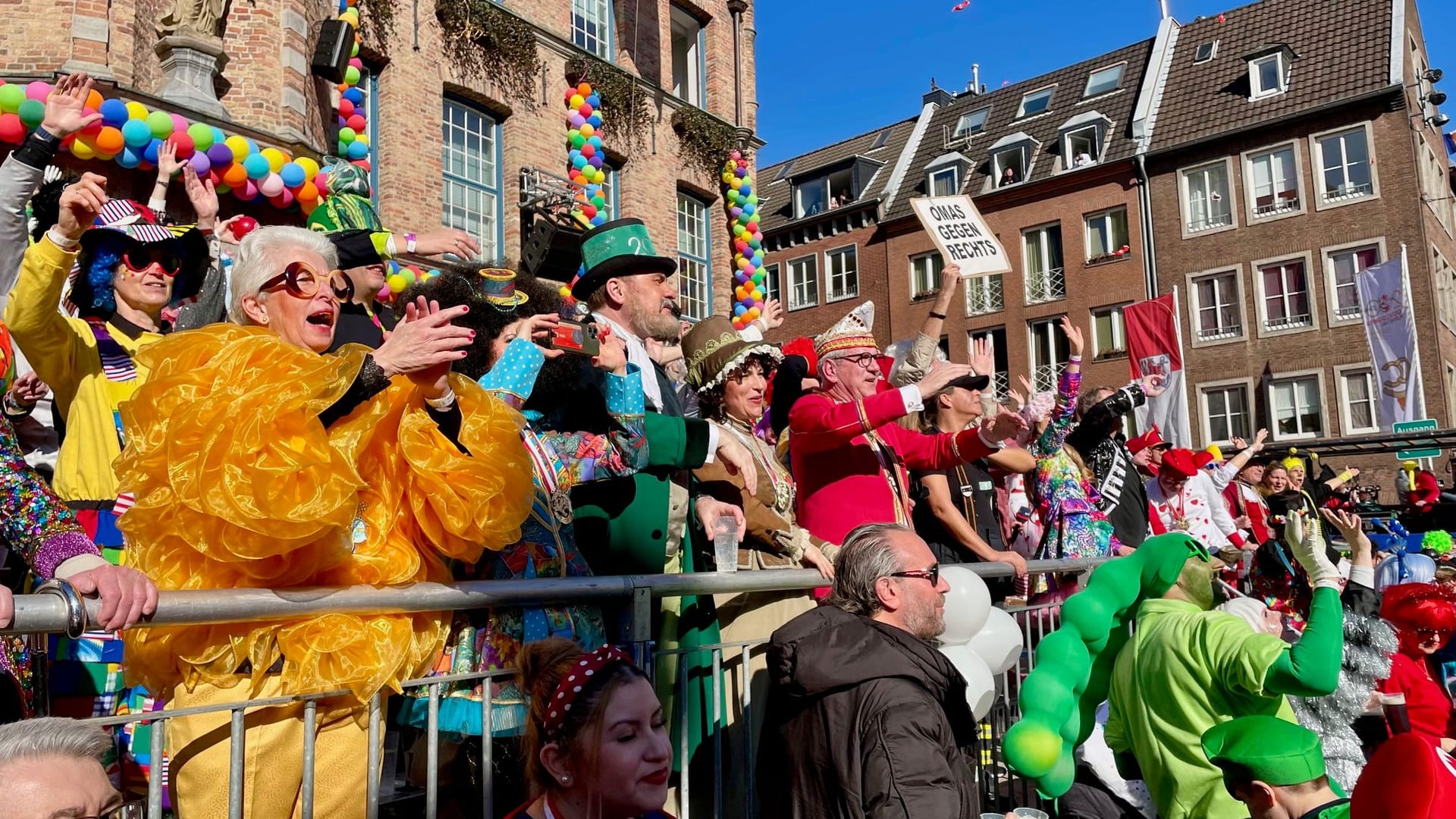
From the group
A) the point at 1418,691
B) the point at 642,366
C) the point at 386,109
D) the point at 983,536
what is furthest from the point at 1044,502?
the point at 386,109

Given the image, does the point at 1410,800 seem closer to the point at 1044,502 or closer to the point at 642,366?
the point at 642,366

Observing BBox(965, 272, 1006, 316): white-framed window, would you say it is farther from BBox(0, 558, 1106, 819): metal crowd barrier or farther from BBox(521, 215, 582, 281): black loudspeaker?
BBox(0, 558, 1106, 819): metal crowd barrier

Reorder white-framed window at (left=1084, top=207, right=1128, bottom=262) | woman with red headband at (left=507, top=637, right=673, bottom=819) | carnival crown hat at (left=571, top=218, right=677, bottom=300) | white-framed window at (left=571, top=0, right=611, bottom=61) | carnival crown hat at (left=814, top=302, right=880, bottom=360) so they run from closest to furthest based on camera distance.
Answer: woman with red headband at (left=507, top=637, right=673, bottom=819) → carnival crown hat at (left=571, top=218, right=677, bottom=300) → carnival crown hat at (left=814, top=302, right=880, bottom=360) → white-framed window at (left=571, top=0, right=611, bottom=61) → white-framed window at (left=1084, top=207, right=1128, bottom=262)

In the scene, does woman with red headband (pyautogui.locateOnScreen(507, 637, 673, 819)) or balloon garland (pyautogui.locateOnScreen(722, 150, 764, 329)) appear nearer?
woman with red headband (pyautogui.locateOnScreen(507, 637, 673, 819))

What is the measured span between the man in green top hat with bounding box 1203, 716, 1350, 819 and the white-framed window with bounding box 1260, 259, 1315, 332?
26.4 metres

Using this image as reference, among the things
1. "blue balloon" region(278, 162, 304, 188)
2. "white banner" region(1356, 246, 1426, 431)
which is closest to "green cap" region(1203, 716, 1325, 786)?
"blue balloon" region(278, 162, 304, 188)

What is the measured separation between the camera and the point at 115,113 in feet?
24.6

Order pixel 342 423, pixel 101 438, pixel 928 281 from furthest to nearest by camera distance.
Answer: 1. pixel 928 281
2. pixel 101 438
3. pixel 342 423

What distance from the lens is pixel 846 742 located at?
252 cm

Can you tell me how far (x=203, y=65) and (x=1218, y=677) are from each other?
1008 centimetres

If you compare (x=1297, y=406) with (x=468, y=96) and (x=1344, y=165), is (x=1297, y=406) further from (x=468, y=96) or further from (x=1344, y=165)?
(x=468, y=96)

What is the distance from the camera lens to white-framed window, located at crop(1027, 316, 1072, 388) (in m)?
29.0

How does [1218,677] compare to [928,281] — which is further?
[928,281]

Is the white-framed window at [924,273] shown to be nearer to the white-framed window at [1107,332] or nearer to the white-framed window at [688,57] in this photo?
the white-framed window at [1107,332]
